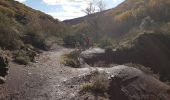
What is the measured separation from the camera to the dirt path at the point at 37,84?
13.9 metres

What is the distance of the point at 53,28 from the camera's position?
179 ft

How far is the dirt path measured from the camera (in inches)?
548

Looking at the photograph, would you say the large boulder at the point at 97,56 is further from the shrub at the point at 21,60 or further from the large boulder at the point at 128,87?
the large boulder at the point at 128,87

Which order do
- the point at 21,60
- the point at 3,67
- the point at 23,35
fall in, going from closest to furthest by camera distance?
the point at 3,67
the point at 21,60
the point at 23,35

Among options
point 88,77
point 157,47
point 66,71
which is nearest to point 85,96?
point 88,77

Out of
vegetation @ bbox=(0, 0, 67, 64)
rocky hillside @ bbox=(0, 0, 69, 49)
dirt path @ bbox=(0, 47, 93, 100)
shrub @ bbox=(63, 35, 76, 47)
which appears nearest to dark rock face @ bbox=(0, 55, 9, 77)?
dirt path @ bbox=(0, 47, 93, 100)

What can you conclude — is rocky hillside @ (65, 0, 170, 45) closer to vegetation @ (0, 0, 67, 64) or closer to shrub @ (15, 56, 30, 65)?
vegetation @ (0, 0, 67, 64)

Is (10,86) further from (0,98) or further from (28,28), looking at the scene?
(28,28)

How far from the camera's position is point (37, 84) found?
15961 millimetres

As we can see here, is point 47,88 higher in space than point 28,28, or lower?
lower

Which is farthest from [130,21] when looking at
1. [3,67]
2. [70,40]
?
[3,67]

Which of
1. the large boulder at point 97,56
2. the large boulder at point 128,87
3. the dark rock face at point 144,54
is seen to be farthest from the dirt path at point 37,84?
the dark rock face at point 144,54

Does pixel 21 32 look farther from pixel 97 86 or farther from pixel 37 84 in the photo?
pixel 97 86

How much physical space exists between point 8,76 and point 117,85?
549 centimetres
